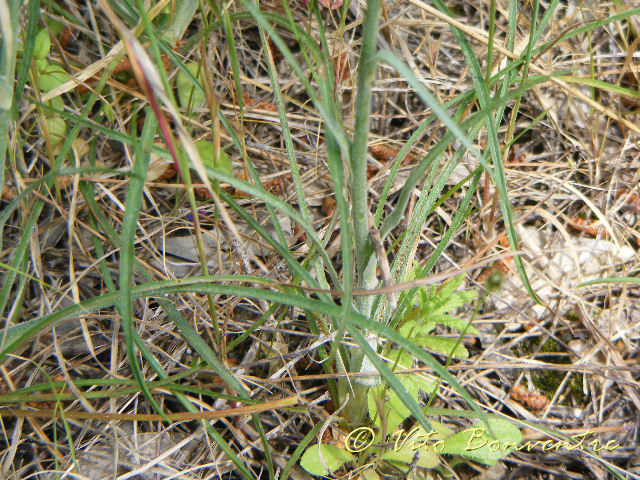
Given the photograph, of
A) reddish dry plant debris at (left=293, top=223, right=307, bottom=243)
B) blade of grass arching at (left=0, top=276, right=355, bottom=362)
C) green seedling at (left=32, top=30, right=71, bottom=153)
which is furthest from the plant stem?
green seedling at (left=32, top=30, right=71, bottom=153)

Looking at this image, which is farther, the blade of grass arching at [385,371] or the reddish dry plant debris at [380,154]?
the reddish dry plant debris at [380,154]

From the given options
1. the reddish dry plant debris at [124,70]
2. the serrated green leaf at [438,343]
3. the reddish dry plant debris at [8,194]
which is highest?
the reddish dry plant debris at [124,70]

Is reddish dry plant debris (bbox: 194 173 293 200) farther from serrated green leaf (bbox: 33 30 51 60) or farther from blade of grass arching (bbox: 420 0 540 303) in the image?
blade of grass arching (bbox: 420 0 540 303)

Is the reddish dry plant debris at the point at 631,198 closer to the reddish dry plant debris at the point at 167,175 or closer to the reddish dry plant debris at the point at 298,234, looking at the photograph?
the reddish dry plant debris at the point at 298,234

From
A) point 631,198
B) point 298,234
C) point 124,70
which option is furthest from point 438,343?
point 124,70

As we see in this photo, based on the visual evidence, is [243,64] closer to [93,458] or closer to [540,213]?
[540,213]

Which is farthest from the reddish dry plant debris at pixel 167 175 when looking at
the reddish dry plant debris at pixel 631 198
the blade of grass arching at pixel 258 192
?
the reddish dry plant debris at pixel 631 198

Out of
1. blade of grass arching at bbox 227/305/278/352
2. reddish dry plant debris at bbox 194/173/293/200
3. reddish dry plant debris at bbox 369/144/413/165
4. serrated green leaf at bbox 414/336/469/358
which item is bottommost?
serrated green leaf at bbox 414/336/469/358
